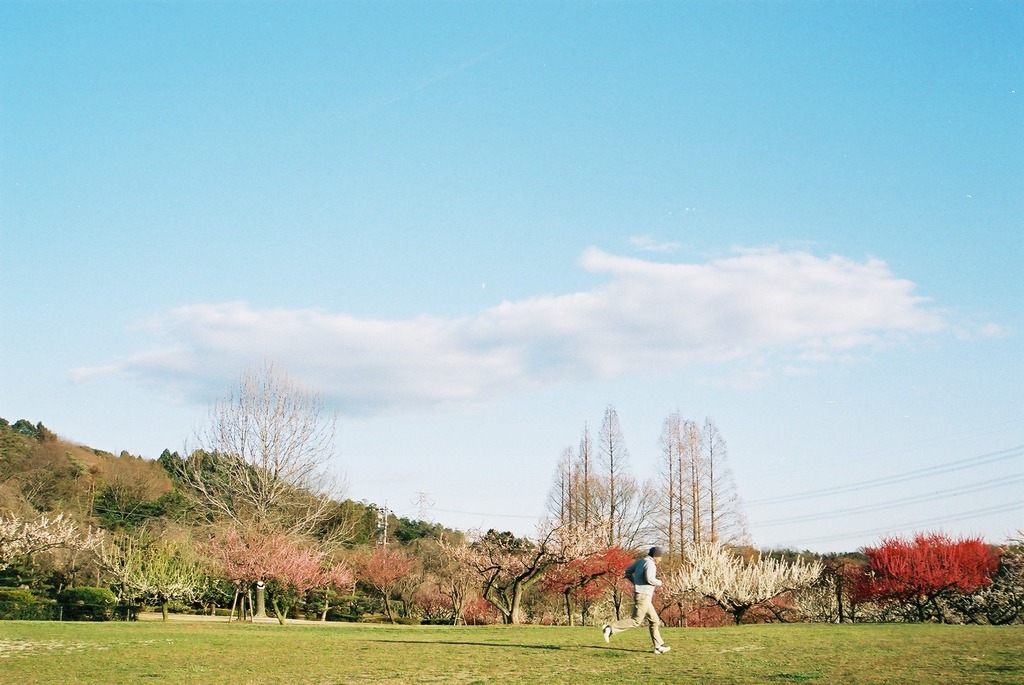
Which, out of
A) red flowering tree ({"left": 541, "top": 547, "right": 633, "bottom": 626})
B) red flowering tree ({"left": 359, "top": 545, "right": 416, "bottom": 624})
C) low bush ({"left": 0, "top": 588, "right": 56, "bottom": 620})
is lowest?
low bush ({"left": 0, "top": 588, "right": 56, "bottom": 620})

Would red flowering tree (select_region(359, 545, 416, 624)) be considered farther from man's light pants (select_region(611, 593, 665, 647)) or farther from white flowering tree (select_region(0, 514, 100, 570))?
man's light pants (select_region(611, 593, 665, 647))

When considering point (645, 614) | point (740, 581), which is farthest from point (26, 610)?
point (645, 614)

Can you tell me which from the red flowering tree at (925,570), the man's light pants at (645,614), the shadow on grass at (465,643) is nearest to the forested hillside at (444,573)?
the red flowering tree at (925,570)

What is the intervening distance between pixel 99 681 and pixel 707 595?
25.2 m

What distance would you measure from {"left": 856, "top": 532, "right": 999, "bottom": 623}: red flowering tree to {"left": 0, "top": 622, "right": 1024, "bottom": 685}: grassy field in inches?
491

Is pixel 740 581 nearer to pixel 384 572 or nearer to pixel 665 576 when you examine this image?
pixel 665 576

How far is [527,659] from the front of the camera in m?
12.7

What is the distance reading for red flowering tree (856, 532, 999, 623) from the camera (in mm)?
29172

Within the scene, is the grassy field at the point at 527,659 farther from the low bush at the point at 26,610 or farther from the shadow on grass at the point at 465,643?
the low bush at the point at 26,610

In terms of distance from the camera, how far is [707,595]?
31391mm

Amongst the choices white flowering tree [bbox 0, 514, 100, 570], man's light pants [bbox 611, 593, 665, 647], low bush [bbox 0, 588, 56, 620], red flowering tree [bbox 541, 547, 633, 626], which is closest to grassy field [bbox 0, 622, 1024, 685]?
man's light pants [bbox 611, 593, 665, 647]

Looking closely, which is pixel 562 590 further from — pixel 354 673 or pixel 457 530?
pixel 457 530

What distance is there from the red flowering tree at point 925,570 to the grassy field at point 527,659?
12471 millimetres

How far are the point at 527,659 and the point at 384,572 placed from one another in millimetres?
38976
